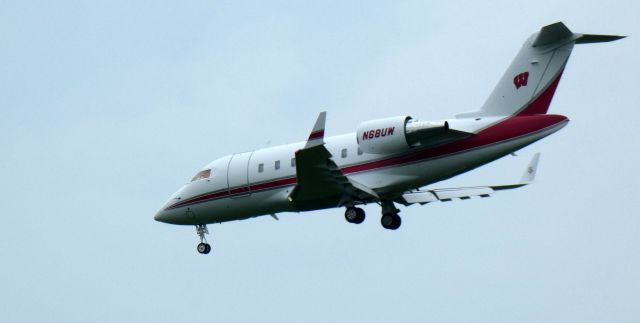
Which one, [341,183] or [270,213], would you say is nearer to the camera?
[341,183]

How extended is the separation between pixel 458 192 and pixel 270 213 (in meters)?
6.25

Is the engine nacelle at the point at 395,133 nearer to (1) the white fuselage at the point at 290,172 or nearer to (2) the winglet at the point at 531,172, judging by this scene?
(1) the white fuselage at the point at 290,172

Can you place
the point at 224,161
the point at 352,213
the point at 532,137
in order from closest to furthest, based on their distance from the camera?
the point at 532,137, the point at 352,213, the point at 224,161

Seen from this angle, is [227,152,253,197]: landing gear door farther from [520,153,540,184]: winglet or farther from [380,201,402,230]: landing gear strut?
[520,153,540,184]: winglet

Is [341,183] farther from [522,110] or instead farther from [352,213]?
[522,110]

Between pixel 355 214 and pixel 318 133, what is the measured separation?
4.44 metres

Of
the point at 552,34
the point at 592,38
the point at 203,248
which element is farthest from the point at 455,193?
the point at 203,248

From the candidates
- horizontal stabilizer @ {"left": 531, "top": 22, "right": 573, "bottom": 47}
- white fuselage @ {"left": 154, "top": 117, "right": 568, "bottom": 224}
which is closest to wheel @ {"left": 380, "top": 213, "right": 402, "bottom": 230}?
white fuselage @ {"left": 154, "top": 117, "right": 568, "bottom": 224}

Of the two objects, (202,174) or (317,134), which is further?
(202,174)

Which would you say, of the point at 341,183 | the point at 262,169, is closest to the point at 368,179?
the point at 341,183

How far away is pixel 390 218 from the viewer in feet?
145

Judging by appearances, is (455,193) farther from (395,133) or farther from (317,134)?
(317,134)

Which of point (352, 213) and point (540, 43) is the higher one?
point (540, 43)

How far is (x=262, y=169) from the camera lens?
44750 mm
